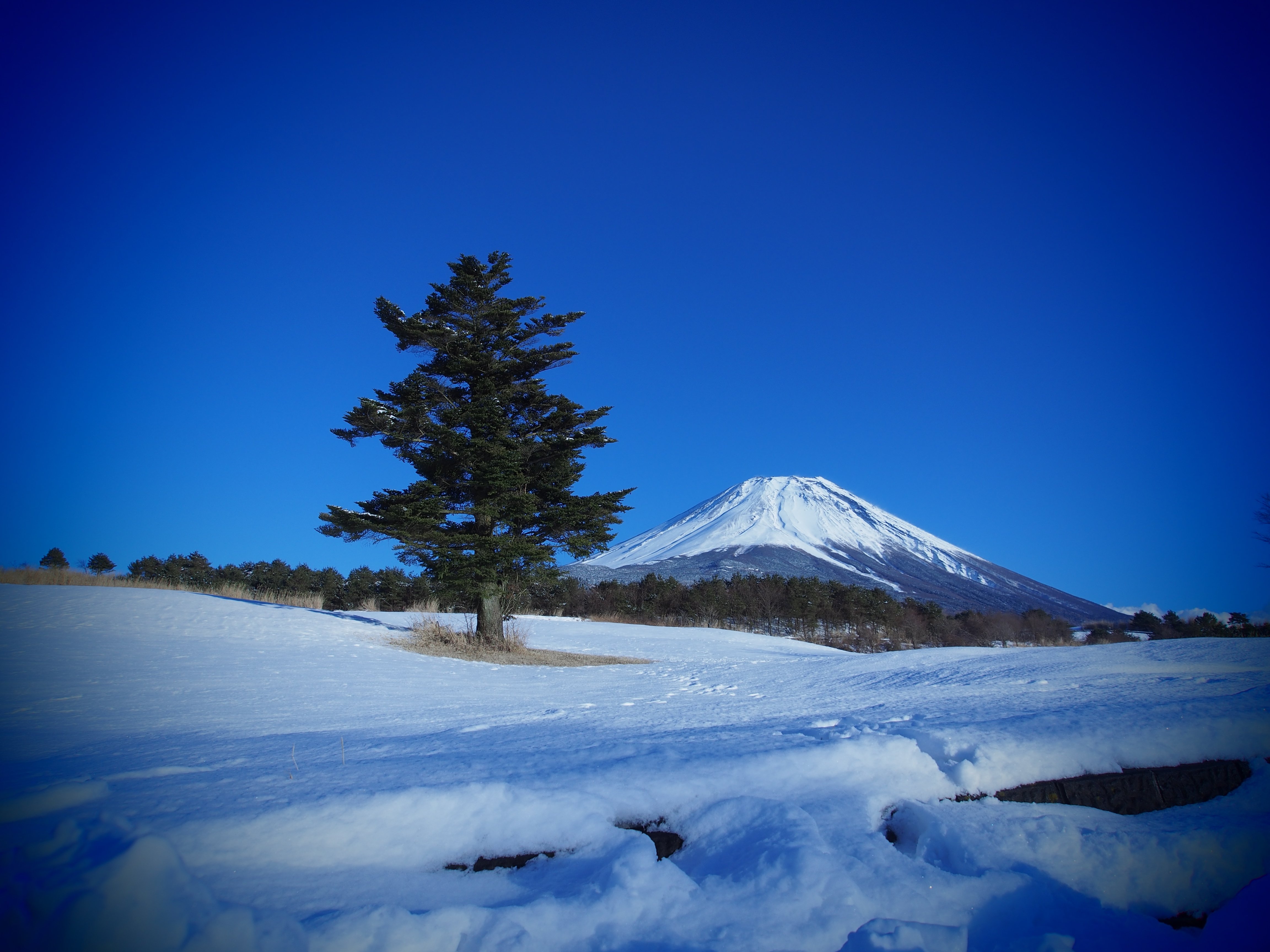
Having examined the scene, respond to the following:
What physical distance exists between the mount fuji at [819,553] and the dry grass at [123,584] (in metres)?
43.3

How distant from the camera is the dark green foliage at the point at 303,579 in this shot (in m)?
27.5

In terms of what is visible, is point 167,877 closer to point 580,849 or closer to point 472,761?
point 580,849

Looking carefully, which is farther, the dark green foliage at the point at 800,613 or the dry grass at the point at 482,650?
the dark green foliage at the point at 800,613

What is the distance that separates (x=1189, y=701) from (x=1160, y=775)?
105cm

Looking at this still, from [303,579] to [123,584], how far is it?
1508cm

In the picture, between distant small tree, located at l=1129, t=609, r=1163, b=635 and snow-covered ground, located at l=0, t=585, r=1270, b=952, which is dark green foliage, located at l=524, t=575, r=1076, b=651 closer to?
distant small tree, located at l=1129, t=609, r=1163, b=635

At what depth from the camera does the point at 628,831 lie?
1.64m

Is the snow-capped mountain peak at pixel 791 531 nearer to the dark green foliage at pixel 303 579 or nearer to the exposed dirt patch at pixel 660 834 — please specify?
the dark green foliage at pixel 303 579

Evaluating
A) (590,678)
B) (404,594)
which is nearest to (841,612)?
(404,594)

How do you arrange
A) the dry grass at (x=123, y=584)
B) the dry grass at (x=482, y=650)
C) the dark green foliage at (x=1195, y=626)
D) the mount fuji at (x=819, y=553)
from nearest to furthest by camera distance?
the dry grass at (x=482, y=650) < the dry grass at (x=123, y=584) < the dark green foliage at (x=1195, y=626) < the mount fuji at (x=819, y=553)

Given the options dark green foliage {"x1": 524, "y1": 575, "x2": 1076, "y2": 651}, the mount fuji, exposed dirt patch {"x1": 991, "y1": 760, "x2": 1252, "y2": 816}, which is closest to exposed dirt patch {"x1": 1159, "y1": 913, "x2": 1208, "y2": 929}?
exposed dirt patch {"x1": 991, "y1": 760, "x2": 1252, "y2": 816}

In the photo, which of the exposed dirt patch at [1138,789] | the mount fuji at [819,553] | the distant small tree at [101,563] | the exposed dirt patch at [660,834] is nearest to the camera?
the exposed dirt patch at [660,834]

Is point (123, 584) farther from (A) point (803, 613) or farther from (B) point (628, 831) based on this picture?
(A) point (803, 613)

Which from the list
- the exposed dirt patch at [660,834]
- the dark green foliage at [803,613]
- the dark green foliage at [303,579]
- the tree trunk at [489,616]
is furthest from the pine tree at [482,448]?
the dark green foliage at [803,613]
